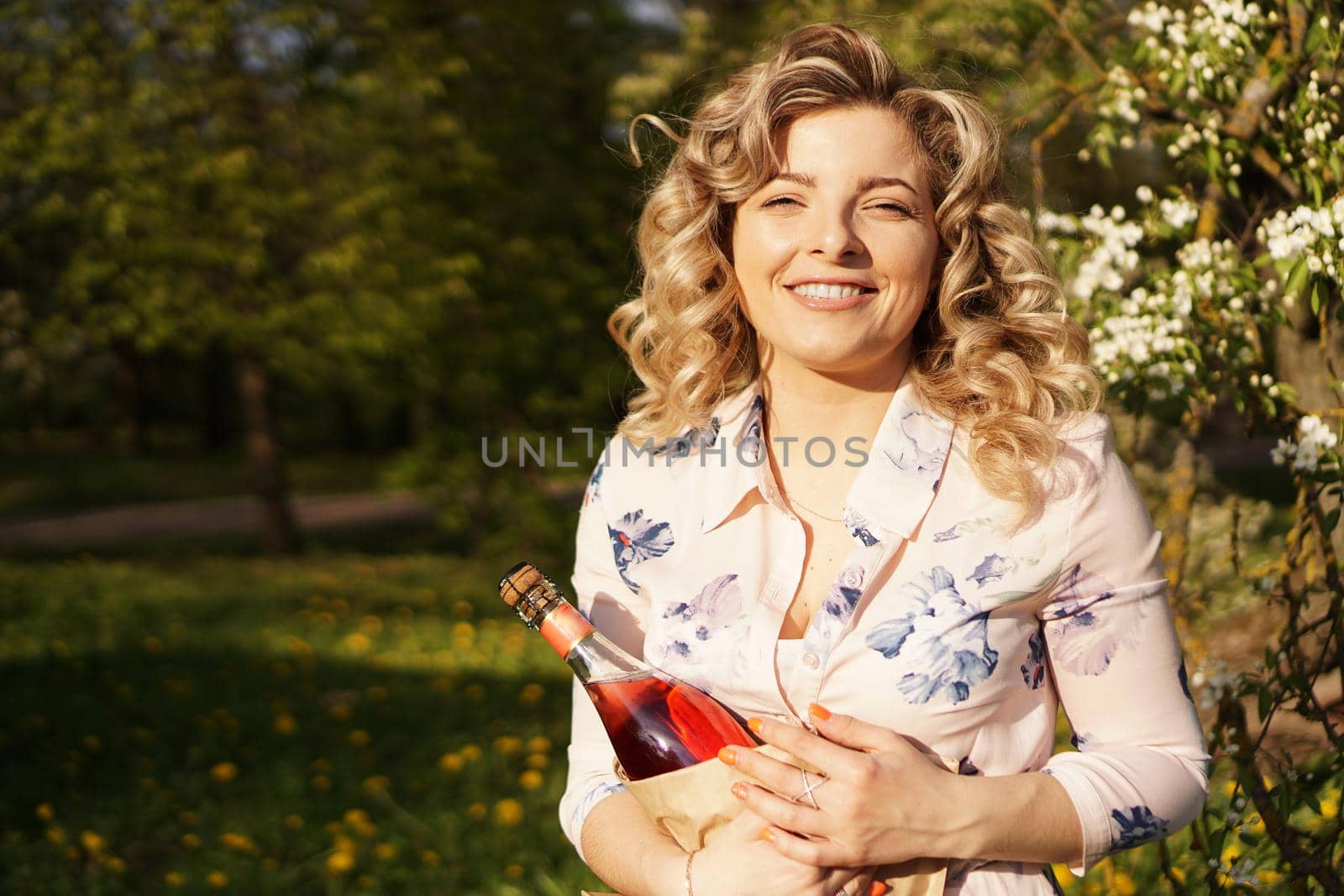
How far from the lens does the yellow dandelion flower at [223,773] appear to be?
4.36 metres

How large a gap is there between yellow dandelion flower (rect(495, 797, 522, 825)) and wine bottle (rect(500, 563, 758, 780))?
2199 mm

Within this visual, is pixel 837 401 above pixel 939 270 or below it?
below

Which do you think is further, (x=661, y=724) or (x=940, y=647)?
(x=661, y=724)

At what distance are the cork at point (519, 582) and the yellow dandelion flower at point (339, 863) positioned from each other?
2.16 metres

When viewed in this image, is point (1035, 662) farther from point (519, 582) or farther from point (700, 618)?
point (519, 582)

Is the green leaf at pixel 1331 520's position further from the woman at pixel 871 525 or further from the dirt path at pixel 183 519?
the dirt path at pixel 183 519

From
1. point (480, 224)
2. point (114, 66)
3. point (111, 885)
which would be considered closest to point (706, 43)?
point (480, 224)

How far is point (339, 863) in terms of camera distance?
3459 mm

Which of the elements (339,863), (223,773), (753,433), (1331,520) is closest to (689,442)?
(753,433)

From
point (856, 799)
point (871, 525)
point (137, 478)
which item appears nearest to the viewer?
point (856, 799)

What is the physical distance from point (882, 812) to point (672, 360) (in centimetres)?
92

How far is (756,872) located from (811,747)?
0.19 m

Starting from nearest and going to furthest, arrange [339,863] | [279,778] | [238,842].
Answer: [339,863] < [238,842] < [279,778]

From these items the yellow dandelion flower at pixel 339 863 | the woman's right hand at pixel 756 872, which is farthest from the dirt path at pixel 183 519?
the woman's right hand at pixel 756 872
